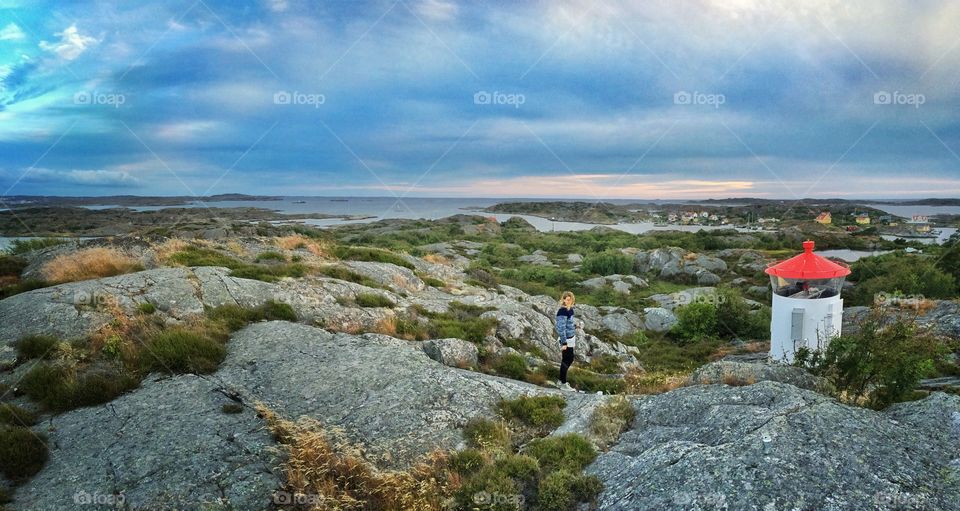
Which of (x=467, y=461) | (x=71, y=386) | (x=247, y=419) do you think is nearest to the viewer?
(x=467, y=461)

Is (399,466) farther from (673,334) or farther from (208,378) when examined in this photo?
(673,334)

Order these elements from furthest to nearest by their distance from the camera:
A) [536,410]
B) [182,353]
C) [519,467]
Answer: [182,353] → [536,410] → [519,467]

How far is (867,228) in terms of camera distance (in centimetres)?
9419

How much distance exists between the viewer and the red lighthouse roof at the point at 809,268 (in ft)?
40.6

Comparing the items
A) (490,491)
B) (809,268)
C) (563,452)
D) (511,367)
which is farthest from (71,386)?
(809,268)

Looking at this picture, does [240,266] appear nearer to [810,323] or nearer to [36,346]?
[36,346]

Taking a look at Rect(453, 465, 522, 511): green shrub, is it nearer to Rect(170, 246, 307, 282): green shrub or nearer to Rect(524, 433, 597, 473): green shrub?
Rect(524, 433, 597, 473): green shrub

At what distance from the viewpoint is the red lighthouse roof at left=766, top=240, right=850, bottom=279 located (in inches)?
487

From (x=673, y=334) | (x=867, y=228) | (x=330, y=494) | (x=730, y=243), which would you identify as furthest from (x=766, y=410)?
(x=867, y=228)

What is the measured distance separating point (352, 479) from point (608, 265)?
205 ft

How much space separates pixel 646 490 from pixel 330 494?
476 centimetres

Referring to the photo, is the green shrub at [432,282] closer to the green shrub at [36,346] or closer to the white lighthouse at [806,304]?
the green shrub at [36,346]

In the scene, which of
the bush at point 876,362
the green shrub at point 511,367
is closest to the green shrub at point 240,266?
the green shrub at point 511,367

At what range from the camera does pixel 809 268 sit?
12.6 m
